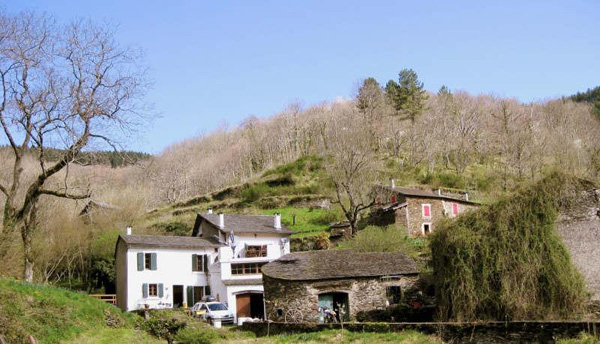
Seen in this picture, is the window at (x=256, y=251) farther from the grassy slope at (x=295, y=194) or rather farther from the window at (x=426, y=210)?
the window at (x=426, y=210)

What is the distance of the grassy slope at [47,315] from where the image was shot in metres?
19.9

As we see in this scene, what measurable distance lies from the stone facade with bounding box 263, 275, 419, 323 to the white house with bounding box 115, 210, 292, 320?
823cm

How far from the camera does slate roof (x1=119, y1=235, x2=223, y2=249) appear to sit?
3731 cm

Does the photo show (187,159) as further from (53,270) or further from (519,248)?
(519,248)

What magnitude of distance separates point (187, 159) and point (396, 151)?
40050 millimetres

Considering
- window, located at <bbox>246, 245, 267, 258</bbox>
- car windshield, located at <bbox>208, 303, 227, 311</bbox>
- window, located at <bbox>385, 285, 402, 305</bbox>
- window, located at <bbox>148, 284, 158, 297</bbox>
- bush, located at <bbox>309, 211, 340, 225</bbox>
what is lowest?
car windshield, located at <bbox>208, 303, 227, 311</bbox>

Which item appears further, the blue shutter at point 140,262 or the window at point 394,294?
the blue shutter at point 140,262

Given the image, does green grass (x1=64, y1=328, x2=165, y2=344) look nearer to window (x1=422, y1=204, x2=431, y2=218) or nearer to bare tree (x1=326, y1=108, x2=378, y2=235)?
bare tree (x1=326, y1=108, x2=378, y2=235)

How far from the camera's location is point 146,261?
37656 mm

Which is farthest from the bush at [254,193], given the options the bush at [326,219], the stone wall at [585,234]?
the stone wall at [585,234]

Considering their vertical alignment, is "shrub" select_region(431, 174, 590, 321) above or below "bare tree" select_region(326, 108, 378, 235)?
below

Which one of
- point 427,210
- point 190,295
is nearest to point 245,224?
point 190,295

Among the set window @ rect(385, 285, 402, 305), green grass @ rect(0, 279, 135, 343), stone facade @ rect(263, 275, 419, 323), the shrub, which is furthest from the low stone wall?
green grass @ rect(0, 279, 135, 343)

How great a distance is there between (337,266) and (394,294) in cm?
300
